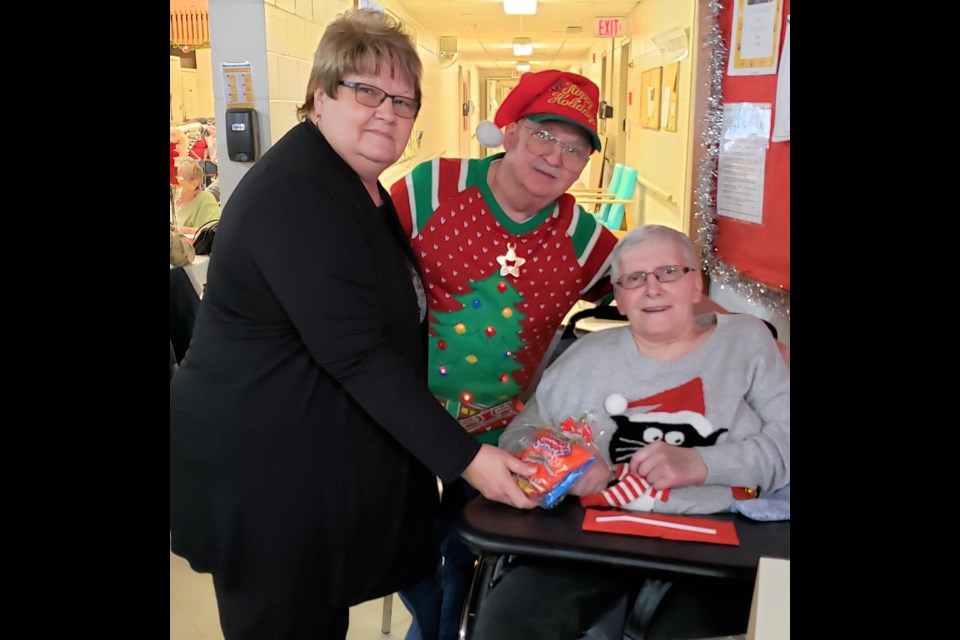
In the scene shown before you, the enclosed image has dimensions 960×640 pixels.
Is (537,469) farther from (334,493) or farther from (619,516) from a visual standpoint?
(334,493)

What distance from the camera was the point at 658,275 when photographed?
179cm

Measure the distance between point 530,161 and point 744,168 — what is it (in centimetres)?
88

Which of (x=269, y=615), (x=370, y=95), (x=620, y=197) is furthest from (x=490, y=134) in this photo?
(x=620, y=197)

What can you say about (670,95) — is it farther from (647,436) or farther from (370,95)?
(370,95)

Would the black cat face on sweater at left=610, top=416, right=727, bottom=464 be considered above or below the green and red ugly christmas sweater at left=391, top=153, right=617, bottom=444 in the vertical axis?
below

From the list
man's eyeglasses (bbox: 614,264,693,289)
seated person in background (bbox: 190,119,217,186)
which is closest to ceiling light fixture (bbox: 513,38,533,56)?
seated person in background (bbox: 190,119,217,186)

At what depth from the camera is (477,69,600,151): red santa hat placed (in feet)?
6.10

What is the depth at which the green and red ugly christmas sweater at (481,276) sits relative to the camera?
1950 millimetres

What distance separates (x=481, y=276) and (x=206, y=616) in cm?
156

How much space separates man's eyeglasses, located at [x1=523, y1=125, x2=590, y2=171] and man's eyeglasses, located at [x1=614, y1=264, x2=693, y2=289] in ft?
1.04

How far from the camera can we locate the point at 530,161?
1890 millimetres

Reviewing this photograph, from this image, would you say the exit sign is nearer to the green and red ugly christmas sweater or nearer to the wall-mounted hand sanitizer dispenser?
the wall-mounted hand sanitizer dispenser
